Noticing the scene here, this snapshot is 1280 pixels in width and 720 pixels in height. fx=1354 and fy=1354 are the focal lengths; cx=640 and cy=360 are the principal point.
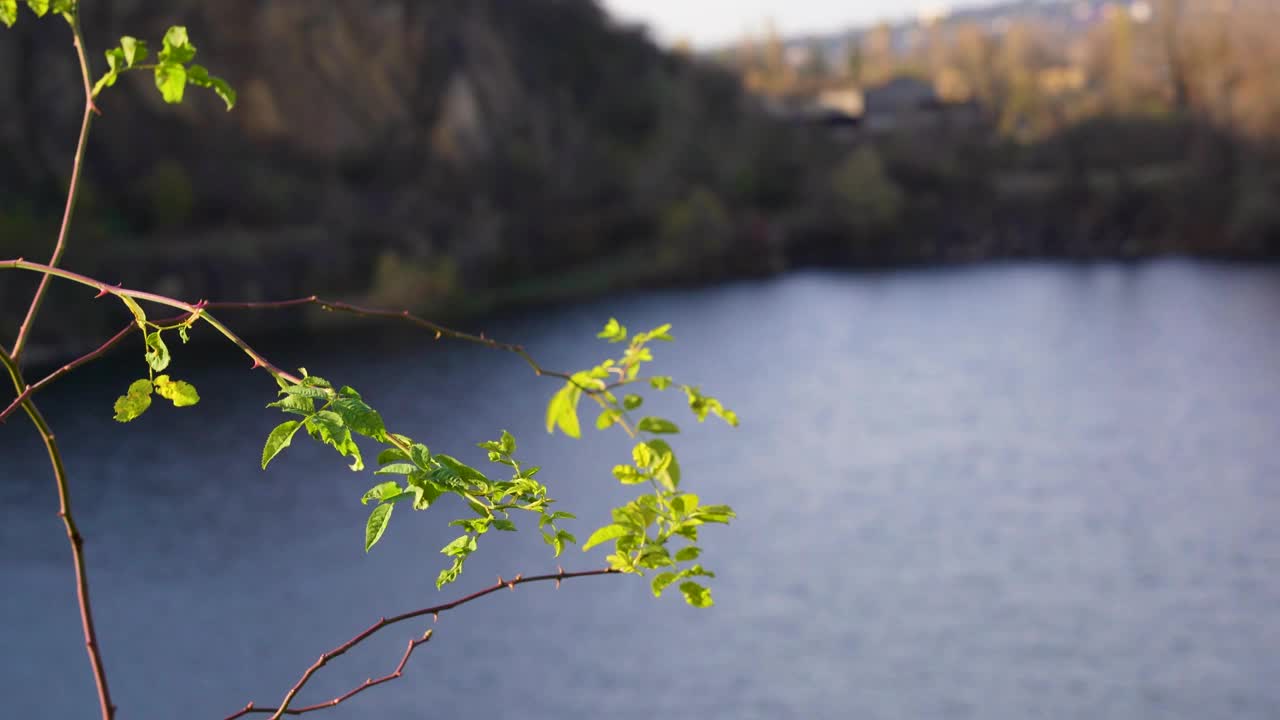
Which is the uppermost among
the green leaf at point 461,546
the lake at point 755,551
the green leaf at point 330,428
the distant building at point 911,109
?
the distant building at point 911,109

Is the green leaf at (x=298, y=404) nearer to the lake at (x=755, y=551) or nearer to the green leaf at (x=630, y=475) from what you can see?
the green leaf at (x=630, y=475)

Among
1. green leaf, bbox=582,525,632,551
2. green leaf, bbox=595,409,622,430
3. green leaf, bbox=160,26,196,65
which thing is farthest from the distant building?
green leaf, bbox=160,26,196,65

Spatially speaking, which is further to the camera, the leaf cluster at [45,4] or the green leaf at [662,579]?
the green leaf at [662,579]

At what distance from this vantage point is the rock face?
2817 centimetres

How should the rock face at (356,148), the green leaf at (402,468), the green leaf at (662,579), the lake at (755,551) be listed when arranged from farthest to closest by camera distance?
the rock face at (356,148)
the lake at (755,551)
the green leaf at (662,579)
the green leaf at (402,468)

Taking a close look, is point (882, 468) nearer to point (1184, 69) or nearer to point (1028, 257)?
point (1028, 257)

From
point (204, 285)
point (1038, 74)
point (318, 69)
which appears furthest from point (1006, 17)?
point (204, 285)

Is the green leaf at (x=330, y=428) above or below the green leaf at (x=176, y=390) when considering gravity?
below

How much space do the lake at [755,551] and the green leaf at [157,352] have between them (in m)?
9.58

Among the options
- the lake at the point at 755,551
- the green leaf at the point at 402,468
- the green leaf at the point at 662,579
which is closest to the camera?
the green leaf at the point at 402,468

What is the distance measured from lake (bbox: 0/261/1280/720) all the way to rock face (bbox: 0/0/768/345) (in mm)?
6242

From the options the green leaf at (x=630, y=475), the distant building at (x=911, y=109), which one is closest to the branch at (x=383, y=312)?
the green leaf at (x=630, y=475)

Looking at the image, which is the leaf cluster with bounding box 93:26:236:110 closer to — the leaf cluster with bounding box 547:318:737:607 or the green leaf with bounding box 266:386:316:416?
the green leaf with bounding box 266:386:316:416

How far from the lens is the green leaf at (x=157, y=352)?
4.40 ft
